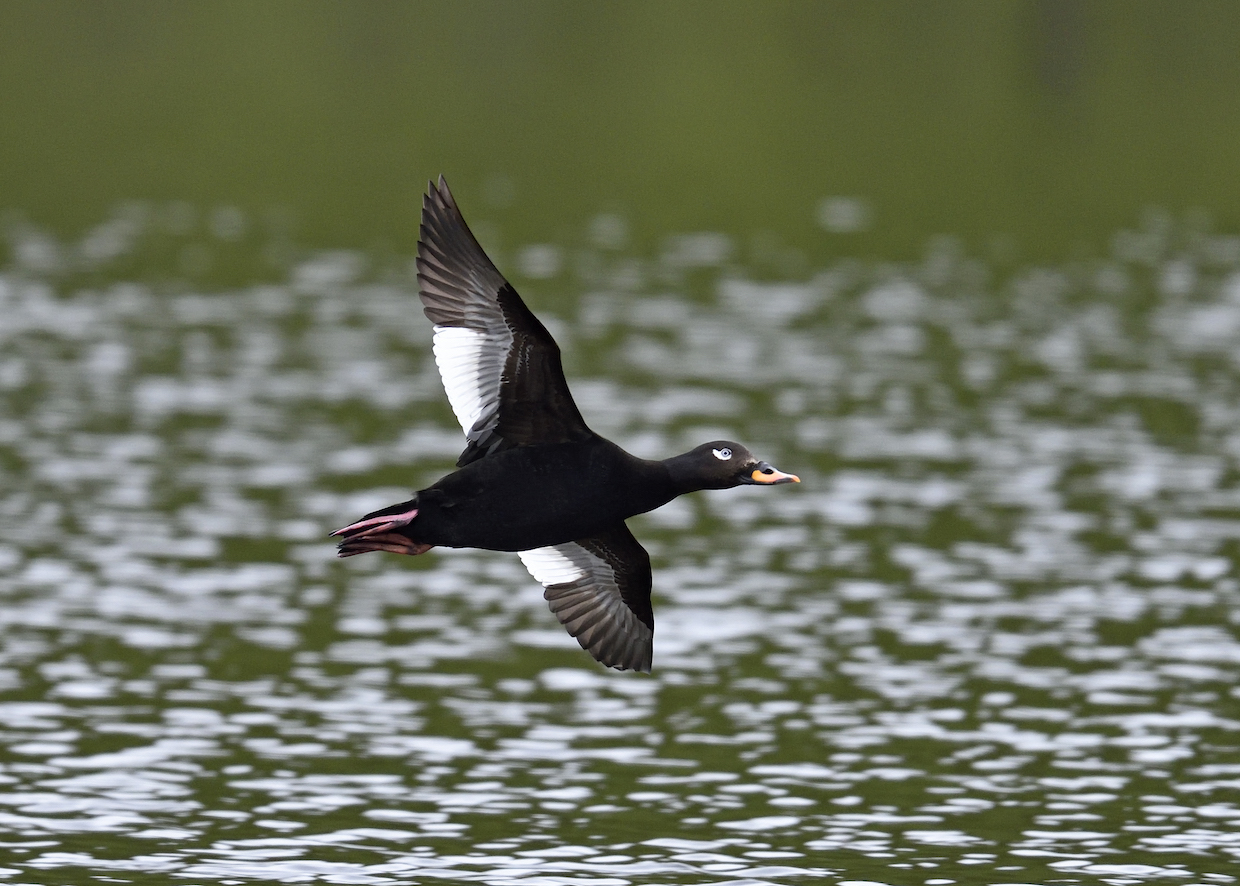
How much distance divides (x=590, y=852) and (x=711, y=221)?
35.3m

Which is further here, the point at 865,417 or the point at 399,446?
the point at 865,417

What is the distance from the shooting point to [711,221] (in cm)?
5025

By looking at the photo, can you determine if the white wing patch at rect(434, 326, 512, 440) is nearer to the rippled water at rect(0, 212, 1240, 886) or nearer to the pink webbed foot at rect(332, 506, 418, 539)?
the pink webbed foot at rect(332, 506, 418, 539)

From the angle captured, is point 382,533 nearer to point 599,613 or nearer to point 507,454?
point 507,454

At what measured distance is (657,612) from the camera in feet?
75.6

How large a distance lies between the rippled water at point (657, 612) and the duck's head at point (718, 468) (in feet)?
13.3

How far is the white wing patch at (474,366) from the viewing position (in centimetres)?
1251

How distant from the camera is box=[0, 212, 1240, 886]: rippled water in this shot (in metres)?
16.6

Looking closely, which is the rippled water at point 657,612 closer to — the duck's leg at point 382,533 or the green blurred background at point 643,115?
the duck's leg at point 382,533

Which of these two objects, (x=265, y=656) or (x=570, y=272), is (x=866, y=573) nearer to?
(x=265, y=656)

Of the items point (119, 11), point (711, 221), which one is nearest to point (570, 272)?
point (711, 221)

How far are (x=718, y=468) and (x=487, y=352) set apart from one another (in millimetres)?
1466

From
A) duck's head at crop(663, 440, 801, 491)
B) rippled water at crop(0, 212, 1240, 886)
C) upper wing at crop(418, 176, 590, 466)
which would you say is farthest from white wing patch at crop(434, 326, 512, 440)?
rippled water at crop(0, 212, 1240, 886)

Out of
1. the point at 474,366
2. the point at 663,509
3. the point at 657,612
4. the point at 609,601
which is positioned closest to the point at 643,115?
the point at 663,509
